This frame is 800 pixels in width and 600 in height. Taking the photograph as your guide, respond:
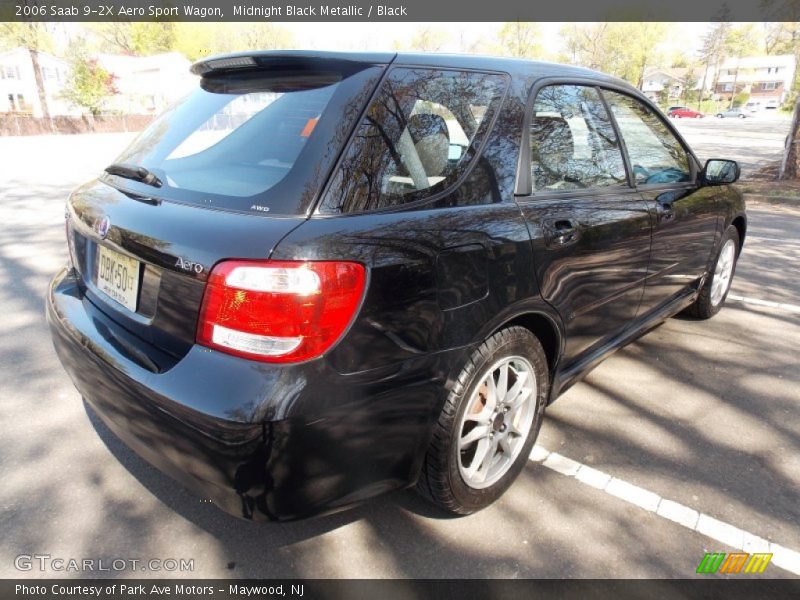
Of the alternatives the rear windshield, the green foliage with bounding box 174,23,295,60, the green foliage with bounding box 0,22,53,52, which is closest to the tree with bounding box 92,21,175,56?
the green foliage with bounding box 174,23,295,60

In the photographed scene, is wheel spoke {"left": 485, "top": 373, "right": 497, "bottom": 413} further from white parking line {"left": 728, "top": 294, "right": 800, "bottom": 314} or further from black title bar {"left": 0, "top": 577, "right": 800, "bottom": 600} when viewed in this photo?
white parking line {"left": 728, "top": 294, "right": 800, "bottom": 314}

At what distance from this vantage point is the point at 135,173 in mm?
2203

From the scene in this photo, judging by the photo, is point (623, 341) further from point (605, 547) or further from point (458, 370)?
point (458, 370)

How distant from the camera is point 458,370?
2.02 m

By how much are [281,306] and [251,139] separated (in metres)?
0.88

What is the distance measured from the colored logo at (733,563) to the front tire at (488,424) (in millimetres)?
779

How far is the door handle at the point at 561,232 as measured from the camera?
2346mm

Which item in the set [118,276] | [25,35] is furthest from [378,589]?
[25,35]

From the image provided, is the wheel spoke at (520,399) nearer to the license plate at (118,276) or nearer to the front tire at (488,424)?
the front tire at (488,424)

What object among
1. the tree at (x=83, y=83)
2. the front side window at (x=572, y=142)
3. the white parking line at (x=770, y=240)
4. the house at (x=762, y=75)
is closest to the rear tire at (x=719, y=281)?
the front side window at (x=572, y=142)

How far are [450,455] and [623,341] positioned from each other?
159cm

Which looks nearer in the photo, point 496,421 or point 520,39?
point 496,421

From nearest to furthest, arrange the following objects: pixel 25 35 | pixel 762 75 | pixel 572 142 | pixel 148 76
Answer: pixel 572 142 → pixel 25 35 → pixel 148 76 → pixel 762 75

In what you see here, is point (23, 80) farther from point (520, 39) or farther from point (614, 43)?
point (614, 43)
